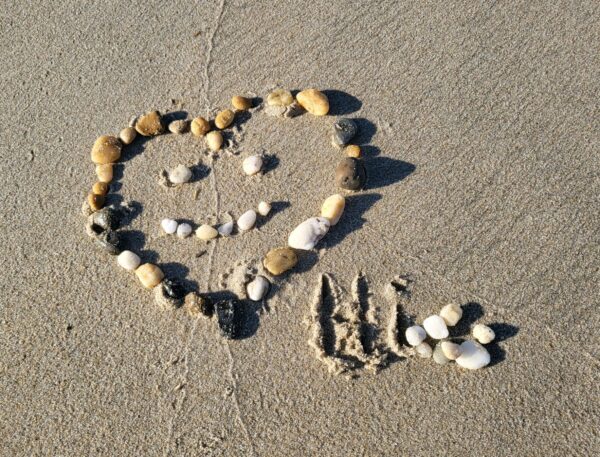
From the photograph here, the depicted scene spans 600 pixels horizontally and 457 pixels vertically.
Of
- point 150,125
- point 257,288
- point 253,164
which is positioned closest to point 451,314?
point 257,288

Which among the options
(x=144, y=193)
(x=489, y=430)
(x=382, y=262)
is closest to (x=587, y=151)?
(x=382, y=262)

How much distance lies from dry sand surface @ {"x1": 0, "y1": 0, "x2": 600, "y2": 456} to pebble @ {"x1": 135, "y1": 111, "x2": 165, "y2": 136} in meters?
0.08

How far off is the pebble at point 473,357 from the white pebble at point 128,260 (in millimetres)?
1260

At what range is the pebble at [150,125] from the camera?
2.24 m

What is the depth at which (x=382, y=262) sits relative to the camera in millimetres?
2068

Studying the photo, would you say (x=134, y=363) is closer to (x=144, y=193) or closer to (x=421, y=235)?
(x=144, y=193)

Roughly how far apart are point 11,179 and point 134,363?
949 millimetres

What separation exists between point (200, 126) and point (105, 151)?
1.32ft

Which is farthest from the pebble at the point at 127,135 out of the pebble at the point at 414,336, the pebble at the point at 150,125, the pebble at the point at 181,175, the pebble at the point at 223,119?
the pebble at the point at 414,336

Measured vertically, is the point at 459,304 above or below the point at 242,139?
below

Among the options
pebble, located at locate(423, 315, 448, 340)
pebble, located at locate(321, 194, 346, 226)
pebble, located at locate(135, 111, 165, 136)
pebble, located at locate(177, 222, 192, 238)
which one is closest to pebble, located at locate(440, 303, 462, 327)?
pebble, located at locate(423, 315, 448, 340)

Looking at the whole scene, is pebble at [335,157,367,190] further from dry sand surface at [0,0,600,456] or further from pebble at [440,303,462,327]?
pebble at [440,303,462,327]

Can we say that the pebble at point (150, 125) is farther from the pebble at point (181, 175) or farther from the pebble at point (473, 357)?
the pebble at point (473, 357)

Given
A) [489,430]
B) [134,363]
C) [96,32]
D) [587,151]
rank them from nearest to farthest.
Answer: [489,430] < [134,363] < [587,151] < [96,32]
